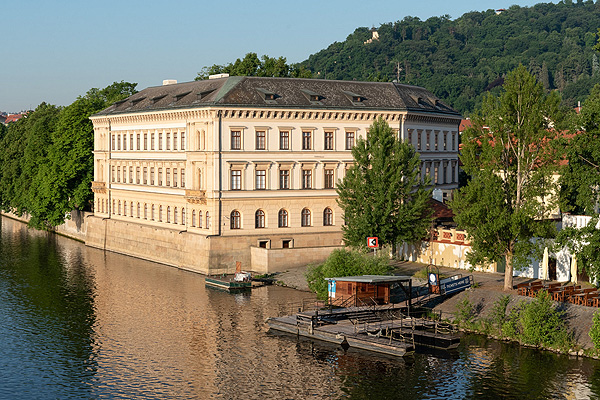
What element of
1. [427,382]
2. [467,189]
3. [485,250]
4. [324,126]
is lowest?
[427,382]

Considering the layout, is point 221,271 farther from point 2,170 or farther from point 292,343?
point 2,170

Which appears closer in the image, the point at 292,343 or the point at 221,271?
the point at 292,343

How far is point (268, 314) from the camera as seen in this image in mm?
60438

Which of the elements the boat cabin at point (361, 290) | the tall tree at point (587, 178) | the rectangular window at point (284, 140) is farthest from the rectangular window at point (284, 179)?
the tall tree at point (587, 178)

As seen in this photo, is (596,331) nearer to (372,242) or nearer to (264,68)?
(372,242)

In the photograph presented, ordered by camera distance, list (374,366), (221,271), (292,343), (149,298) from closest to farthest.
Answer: (374,366)
(292,343)
(149,298)
(221,271)

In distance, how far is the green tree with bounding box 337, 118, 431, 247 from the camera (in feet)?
236

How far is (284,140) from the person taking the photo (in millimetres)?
81000

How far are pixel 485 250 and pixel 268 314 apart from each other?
49.9 feet

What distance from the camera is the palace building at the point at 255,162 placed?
78.5m

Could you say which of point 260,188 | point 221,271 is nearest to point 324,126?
point 260,188

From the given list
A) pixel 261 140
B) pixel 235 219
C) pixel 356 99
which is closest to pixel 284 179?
pixel 261 140

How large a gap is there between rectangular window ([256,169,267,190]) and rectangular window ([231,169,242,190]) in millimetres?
1648

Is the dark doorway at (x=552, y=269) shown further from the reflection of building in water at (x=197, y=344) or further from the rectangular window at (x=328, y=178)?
the rectangular window at (x=328, y=178)
